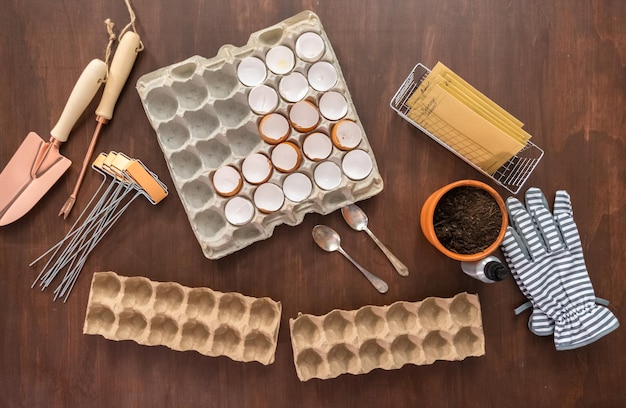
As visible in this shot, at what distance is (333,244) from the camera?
124cm

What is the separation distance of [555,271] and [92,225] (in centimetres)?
119

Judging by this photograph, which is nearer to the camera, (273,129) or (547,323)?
(273,129)

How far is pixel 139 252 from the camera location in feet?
4.16

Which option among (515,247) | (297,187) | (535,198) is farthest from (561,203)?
(297,187)

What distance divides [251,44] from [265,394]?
34.5 inches

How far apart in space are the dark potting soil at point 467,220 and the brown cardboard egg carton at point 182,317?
17.9 inches

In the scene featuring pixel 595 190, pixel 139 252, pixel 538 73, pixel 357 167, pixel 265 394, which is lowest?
pixel 265 394

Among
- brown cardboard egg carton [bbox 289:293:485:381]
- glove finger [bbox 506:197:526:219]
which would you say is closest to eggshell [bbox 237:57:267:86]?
brown cardboard egg carton [bbox 289:293:485:381]

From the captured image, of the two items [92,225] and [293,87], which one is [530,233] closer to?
[293,87]

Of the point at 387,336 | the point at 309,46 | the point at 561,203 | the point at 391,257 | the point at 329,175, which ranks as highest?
the point at 309,46

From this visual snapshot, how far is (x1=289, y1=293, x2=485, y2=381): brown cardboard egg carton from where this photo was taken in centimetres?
121

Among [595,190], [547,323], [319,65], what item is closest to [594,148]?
[595,190]

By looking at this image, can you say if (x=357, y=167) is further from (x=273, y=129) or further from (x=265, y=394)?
(x=265, y=394)

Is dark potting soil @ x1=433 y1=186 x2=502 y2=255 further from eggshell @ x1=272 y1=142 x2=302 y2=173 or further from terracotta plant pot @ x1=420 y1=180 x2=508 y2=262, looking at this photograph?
eggshell @ x1=272 y1=142 x2=302 y2=173
